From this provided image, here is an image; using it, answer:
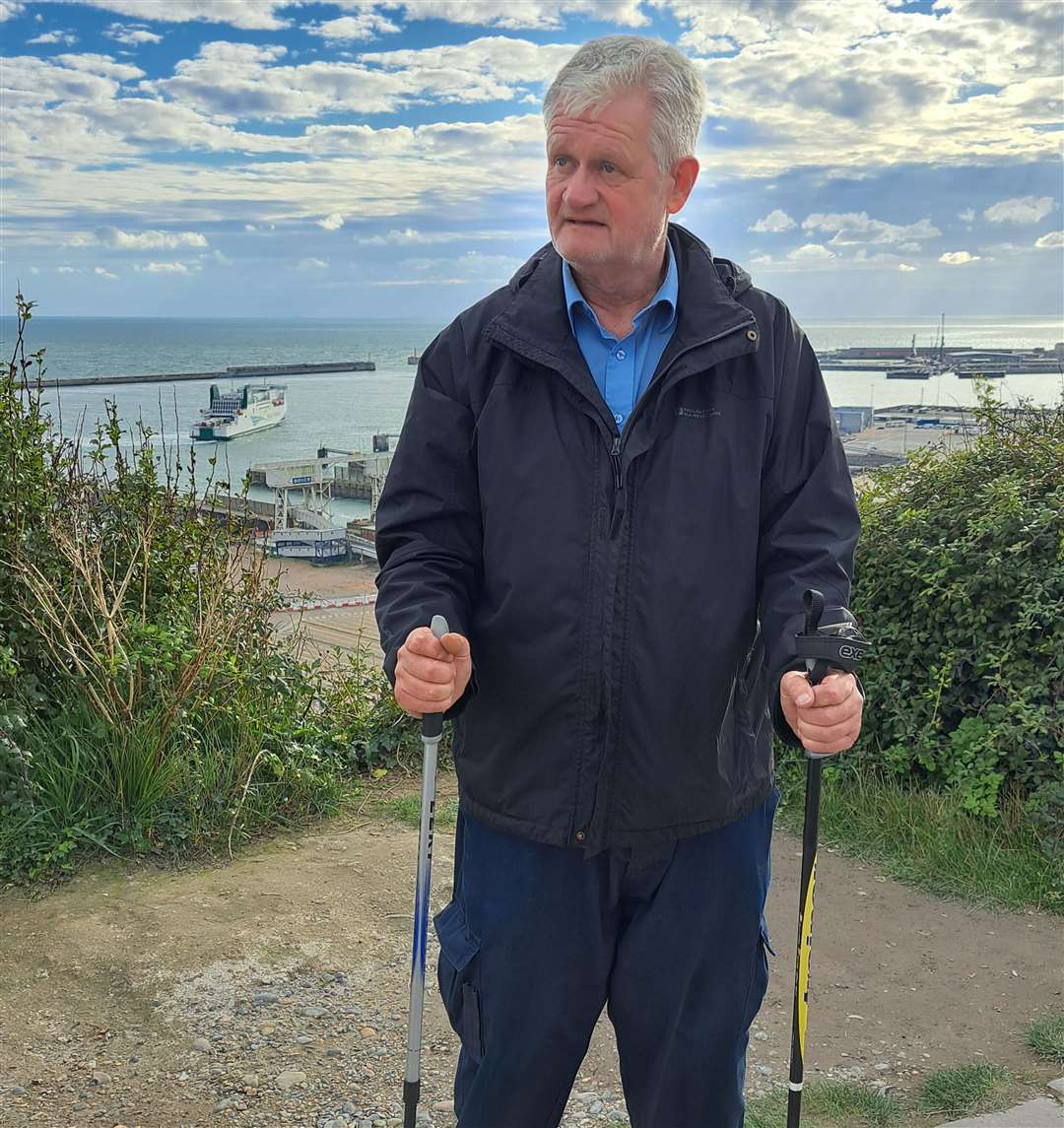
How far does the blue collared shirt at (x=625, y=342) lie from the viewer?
2246 millimetres

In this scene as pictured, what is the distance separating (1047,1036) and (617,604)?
2.31 m

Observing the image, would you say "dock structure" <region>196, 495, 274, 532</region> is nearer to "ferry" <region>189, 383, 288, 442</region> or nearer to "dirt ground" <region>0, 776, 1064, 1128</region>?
"dirt ground" <region>0, 776, 1064, 1128</region>

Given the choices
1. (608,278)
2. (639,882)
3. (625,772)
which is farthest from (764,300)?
(639,882)

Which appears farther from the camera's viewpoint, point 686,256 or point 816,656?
point 686,256

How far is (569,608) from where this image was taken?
212 cm

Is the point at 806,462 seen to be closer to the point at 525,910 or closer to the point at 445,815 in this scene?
the point at 525,910

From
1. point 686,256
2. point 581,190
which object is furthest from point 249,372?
point 581,190

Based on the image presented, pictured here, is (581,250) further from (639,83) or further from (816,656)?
(816,656)

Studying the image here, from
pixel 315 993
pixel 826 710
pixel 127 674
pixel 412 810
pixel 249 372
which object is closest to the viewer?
pixel 826 710

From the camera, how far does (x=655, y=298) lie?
2.27m

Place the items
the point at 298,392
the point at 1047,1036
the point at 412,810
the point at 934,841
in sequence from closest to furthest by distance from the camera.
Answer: the point at 1047,1036 < the point at 934,841 < the point at 412,810 < the point at 298,392

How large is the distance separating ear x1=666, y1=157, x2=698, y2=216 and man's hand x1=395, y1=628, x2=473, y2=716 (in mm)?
961

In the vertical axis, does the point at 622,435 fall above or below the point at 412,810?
above

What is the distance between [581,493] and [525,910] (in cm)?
80
